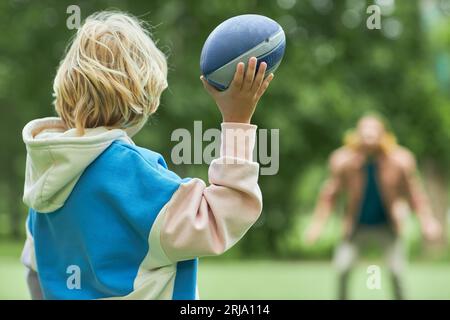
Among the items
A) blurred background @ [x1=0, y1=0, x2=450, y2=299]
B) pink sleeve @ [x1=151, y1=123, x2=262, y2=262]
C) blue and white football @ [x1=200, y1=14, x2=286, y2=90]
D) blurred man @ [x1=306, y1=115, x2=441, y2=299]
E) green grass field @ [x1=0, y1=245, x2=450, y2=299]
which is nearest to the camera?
pink sleeve @ [x1=151, y1=123, x2=262, y2=262]

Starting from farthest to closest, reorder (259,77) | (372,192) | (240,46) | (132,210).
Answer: (372,192), (240,46), (259,77), (132,210)

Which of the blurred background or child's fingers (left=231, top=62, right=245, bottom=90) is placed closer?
child's fingers (left=231, top=62, right=245, bottom=90)

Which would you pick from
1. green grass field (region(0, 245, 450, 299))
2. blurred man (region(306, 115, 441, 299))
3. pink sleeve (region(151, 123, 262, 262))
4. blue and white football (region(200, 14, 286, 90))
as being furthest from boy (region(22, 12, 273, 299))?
green grass field (region(0, 245, 450, 299))

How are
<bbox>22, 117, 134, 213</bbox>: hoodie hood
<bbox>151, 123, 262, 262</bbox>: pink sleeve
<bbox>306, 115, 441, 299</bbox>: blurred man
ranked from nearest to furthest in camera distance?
<bbox>151, 123, 262, 262</bbox>: pink sleeve
<bbox>22, 117, 134, 213</bbox>: hoodie hood
<bbox>306, 115, 441, 299</bbox>: blurred man

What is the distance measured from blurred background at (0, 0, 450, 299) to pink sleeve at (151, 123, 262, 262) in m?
14.5

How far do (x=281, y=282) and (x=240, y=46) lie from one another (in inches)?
412

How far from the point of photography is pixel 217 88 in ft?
8.47

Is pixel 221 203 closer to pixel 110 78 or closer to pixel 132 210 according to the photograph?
pixel 132 210

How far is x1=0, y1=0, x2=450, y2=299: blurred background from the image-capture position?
19031 mm

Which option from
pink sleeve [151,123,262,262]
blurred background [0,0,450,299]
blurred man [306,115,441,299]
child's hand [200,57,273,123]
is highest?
blurred background [0,0,450,299]

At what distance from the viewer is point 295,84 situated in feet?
64.6

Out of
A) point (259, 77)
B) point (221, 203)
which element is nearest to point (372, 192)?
point (259, 77)

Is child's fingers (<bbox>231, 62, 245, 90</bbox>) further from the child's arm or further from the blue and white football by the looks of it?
the blue and white football
